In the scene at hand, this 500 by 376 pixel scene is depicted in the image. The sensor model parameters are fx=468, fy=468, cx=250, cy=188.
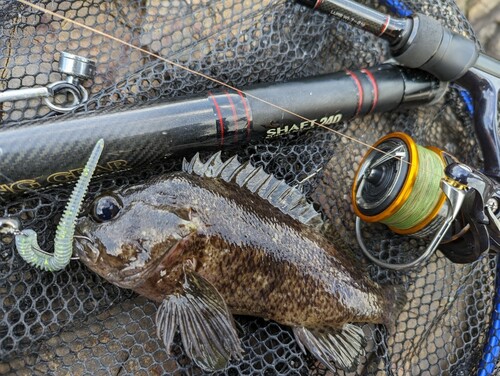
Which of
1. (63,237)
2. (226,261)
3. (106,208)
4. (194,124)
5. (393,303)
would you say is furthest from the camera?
(393,303)

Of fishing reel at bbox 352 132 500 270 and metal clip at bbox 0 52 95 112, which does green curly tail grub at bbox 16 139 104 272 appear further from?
fishing reel at bbox 352 132 500 270

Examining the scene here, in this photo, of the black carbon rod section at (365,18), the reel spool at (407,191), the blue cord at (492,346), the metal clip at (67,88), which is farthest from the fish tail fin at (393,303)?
the metal clip at (67,88)

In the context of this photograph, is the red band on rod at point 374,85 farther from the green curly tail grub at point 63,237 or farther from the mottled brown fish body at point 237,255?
the green curly tail grub at point 63,237

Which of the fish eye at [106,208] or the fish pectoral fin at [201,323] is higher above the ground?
the fish eye at [106,208]

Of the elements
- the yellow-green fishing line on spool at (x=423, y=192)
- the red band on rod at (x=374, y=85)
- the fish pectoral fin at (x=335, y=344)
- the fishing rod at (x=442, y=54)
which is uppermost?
the fishing rod at (x=442, y=54)

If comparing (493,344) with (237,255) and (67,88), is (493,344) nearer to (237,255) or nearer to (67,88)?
(237,255)

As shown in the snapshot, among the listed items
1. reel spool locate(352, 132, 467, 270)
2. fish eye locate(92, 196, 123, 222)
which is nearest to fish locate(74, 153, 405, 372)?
fish eye locate(92, 196, 123, 222)

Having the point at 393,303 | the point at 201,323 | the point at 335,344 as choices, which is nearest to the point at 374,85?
the point at 393,303
